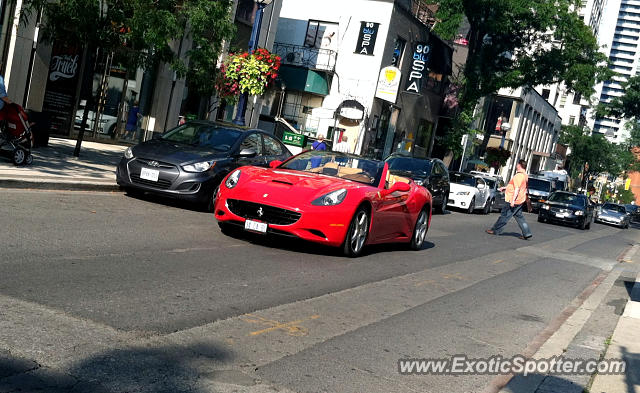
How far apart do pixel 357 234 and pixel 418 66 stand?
30.0 m

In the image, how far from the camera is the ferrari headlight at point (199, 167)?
515 inches

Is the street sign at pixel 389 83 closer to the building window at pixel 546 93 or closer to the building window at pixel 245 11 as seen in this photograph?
the building window at pixel 245 11

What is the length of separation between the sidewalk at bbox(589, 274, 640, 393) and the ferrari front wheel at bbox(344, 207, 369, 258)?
363cm

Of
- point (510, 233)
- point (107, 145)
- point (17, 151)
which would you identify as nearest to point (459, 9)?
point (510, 233)

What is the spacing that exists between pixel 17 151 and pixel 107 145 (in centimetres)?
960

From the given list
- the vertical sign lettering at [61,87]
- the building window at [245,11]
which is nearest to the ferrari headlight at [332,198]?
the vertical sign lettering at [61,87]

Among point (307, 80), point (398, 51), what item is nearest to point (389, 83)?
point (398, 51)

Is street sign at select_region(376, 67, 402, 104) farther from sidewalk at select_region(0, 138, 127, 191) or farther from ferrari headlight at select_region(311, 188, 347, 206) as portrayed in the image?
ferrari headlight at select_region(311, 188, 347, 206)

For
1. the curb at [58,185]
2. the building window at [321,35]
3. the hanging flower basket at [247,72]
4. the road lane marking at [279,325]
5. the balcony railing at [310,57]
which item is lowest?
the curb at [58,185]

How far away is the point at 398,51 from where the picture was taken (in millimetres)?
38844

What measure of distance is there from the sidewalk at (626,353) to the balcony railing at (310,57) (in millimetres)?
28885

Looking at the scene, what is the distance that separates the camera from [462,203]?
93.8 ft

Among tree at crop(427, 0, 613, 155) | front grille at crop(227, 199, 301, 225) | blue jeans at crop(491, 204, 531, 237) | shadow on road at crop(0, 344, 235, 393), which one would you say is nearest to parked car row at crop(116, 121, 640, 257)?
front grille at crop(227, 199, 301, 225)

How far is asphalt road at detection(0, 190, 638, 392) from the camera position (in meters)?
5.58
